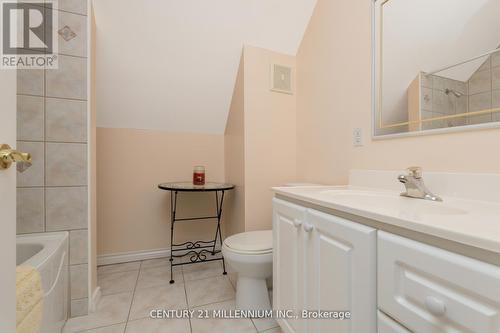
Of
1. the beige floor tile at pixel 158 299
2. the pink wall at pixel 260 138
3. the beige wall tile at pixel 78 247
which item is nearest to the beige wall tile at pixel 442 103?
the pink wall at pixel 260 138

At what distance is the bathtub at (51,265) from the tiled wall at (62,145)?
0.21 feet

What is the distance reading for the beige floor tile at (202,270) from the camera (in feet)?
6.28

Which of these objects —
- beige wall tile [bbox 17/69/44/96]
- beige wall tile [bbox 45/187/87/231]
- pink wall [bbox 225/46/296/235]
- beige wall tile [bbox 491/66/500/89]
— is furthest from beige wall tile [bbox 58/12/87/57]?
beige wall tile [bbox 491/66/500/89]

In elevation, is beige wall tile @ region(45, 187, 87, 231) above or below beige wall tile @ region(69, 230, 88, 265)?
above

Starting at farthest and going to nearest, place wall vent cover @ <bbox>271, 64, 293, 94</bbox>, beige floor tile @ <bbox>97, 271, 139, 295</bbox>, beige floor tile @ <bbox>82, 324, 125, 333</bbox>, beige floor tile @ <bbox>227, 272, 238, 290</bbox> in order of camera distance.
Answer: wall vent cover @ <bbox>271, 64, 293, 94</bbox>, beige floor tile @ <bbox>227, 272, 238, 290</bbox>, beige floor tile @ <bbox>97, 271, 139, 295</bbox>, beige floor tile @ <bbox>82, 324, 125, 333</bbox>

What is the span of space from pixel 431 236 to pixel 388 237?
0.10 meters

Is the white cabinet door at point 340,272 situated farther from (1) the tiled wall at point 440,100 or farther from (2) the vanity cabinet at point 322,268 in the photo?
(1) the tiled wall at point 440,100

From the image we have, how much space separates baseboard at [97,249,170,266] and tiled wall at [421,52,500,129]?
2.35 m

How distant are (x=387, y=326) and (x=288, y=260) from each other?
50cm

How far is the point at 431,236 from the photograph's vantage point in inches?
20.0

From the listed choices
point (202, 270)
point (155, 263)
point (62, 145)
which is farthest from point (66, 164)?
point (202, 270)

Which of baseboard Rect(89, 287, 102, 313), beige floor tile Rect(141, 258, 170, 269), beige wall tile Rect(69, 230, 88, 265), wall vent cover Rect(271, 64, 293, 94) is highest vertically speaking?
wall vent cover Rect(271, 64, 293, 94)

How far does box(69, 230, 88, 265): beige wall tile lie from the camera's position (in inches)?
55.0

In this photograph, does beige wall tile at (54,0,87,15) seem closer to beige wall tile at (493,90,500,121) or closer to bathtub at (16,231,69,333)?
bathtub at (16,231,69,333)
